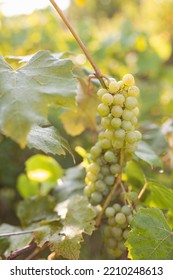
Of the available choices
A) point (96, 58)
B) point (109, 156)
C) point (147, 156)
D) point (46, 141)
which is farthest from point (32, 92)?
point (96, 58)

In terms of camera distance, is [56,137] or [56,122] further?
[56,122]

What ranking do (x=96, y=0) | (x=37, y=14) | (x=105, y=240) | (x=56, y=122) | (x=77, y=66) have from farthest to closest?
(x=96, y=0) < (x=37, y=14) < (x=56, y=122) < (x=77, y=66) < (x=105, y=240)

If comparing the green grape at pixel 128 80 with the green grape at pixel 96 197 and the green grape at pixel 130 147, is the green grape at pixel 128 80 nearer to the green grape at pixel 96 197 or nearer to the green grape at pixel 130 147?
the green grape at pixel 130 147

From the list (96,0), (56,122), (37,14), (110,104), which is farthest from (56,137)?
(96,0)

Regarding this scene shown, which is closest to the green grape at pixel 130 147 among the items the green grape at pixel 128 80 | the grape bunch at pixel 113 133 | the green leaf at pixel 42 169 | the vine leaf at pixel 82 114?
the grape bunch at pixel 113 133

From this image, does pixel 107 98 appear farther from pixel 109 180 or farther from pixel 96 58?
pixel 96 58

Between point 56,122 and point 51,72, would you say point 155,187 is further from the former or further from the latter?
point 56,122
